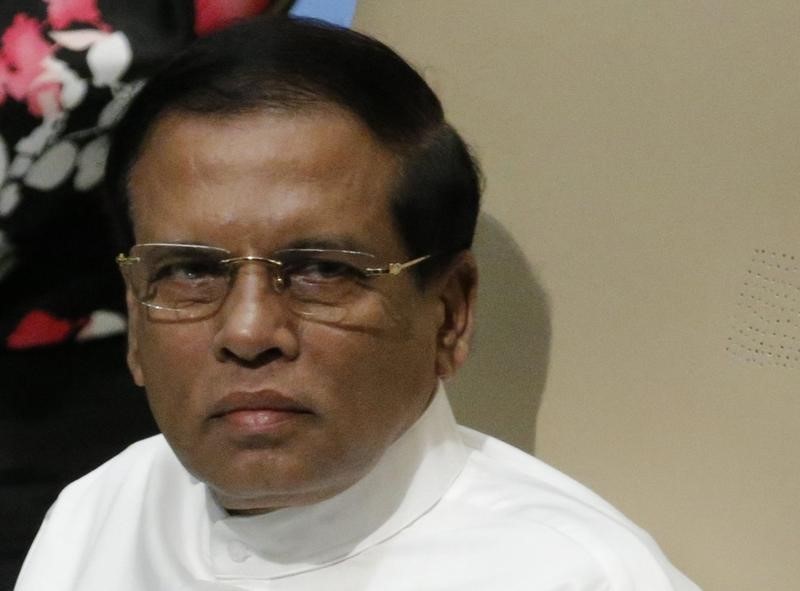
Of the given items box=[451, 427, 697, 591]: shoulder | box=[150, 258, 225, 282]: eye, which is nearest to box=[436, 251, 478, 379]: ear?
box=[451, 427, 697, 591]: shoulder

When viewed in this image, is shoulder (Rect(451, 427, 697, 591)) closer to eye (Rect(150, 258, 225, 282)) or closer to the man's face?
the man's face

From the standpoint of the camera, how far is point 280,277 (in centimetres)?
84

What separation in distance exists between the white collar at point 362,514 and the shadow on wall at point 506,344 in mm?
210

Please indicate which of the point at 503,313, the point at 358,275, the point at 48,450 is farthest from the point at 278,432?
the point at 48,450

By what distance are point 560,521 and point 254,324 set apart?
0.32 metres

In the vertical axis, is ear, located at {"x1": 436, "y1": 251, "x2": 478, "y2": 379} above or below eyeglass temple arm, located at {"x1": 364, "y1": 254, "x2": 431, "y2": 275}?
below

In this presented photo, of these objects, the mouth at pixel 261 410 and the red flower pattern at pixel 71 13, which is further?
the red flower pattern at pixel 71 13

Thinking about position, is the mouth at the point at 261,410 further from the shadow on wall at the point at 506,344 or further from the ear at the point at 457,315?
the shadow on wall at the point at 506,344

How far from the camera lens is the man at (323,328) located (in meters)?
0.84

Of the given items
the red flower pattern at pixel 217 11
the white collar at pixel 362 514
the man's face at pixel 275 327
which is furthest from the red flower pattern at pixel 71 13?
the white collar at pixel 362 514

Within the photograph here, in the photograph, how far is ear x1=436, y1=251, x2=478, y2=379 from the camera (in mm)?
969

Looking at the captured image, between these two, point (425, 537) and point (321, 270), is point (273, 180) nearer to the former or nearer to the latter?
point (321, 270)

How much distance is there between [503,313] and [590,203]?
0.18 meters

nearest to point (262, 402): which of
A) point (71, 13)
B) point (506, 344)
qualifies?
point (506, 344)
